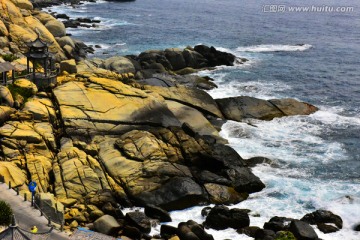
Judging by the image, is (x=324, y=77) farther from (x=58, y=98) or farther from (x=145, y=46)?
(x=58, y=98)

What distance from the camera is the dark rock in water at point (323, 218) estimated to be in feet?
124

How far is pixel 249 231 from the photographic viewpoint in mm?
36188

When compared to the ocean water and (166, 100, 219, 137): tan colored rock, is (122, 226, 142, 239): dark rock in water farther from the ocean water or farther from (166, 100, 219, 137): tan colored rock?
(166, 100, 219, 137): tan colored rock

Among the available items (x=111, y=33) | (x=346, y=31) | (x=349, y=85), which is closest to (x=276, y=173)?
(x=349, y=85)

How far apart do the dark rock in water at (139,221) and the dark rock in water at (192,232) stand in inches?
98.6

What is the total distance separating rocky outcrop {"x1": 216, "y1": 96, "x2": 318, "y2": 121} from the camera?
192ft

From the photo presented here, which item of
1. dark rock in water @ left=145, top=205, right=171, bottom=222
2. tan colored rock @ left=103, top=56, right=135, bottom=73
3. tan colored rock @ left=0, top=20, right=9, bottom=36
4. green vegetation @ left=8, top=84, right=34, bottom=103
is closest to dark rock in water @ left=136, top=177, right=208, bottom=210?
dark rock in water @ left=145, top=205, right=171, bottom=222

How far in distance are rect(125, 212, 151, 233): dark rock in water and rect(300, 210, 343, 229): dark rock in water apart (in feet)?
43.3

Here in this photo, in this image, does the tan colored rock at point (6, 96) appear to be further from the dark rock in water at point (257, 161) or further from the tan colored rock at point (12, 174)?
the dark rock in water at point (257, 161)

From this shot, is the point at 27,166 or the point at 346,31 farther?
the point at 346,31

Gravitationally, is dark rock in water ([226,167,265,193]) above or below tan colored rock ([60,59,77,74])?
below

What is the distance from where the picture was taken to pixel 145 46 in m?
101

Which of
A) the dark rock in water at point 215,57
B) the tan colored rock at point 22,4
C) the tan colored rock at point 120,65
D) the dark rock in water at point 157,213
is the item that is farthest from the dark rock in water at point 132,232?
the tan colored rock at point 22,4

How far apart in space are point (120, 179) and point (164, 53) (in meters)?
46.0
